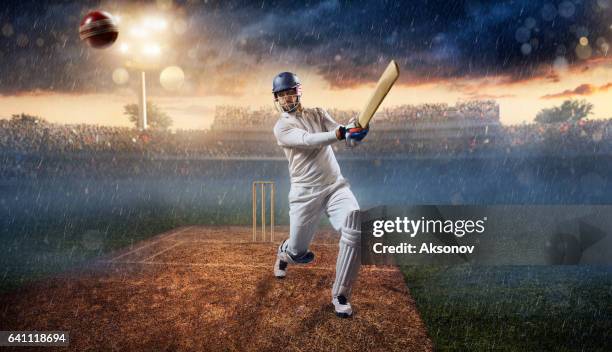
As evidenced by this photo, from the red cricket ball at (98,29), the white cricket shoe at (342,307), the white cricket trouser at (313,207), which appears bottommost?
the white cricket shoe at (342,307)

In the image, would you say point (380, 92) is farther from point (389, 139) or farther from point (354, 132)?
point (389, 139)

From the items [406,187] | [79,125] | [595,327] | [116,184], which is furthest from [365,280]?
[79,125]

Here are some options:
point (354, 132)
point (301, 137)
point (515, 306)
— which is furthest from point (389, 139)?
point (354, 132)

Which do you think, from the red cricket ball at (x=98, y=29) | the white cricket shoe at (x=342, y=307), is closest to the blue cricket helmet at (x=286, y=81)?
the white cricket shoe at (x=342, y=307)

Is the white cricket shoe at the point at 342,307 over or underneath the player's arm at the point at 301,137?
underneath

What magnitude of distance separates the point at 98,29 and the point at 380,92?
547 cm

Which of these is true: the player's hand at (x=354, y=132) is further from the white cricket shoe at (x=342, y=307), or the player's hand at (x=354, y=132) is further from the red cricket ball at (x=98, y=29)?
the red cricket ball at (x=98, y=29)

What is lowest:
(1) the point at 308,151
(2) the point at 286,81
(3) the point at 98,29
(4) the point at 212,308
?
(4) the point at 212,308

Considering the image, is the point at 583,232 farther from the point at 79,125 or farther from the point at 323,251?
the point at 79,125

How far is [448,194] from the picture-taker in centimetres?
1573

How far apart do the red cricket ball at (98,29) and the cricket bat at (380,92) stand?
5.21m

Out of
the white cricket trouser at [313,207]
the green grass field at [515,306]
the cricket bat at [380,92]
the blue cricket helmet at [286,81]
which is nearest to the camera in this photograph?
the cricket bat at [380,92]

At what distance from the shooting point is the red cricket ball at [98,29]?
7207mm

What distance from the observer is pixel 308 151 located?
475 cm
